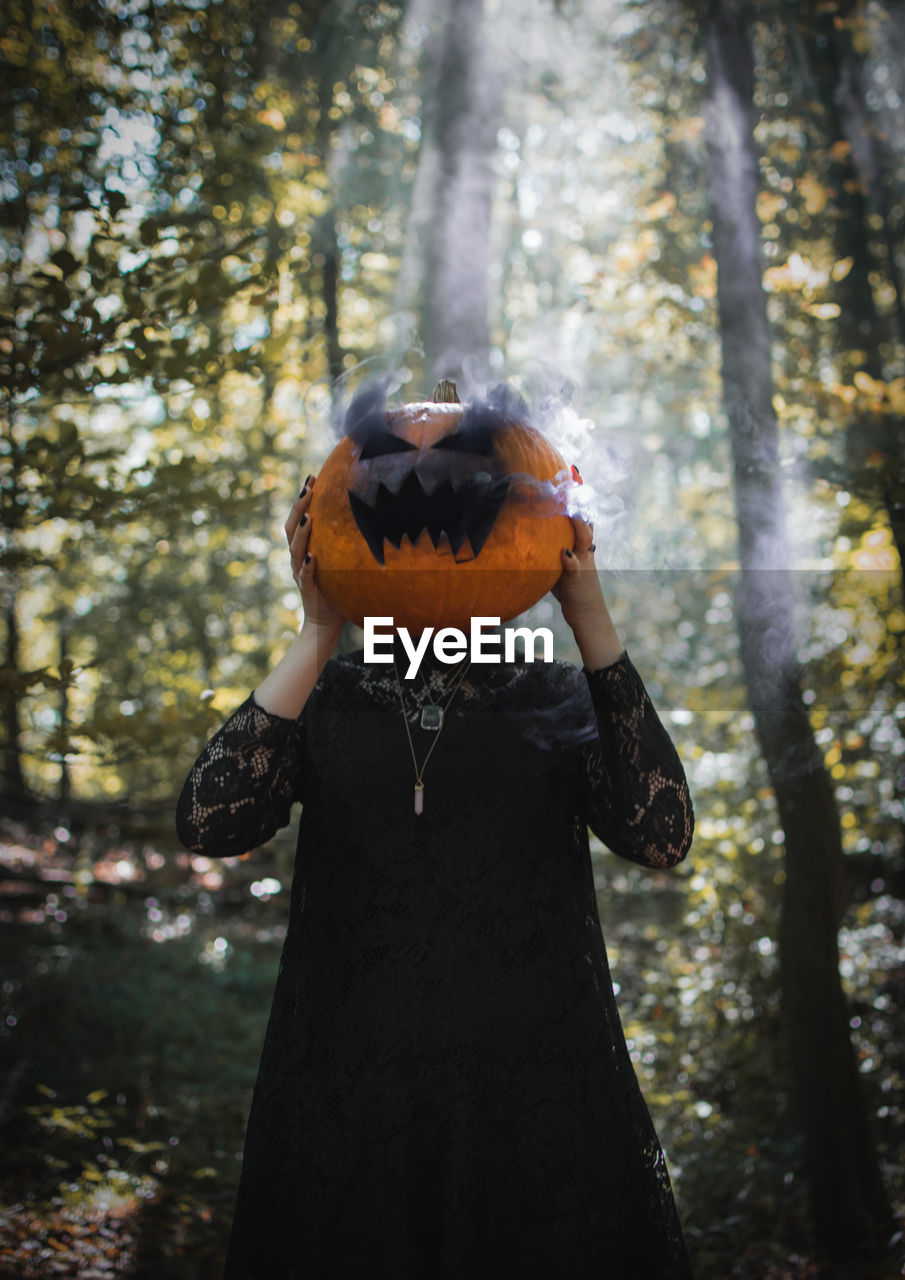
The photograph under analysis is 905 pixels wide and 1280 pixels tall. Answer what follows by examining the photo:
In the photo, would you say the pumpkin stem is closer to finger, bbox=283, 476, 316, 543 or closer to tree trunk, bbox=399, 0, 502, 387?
finger, bbox=283, 476, 316, 543

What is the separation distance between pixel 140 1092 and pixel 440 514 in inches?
166

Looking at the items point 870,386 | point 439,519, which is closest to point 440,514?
point 439,519

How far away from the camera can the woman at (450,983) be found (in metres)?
1.58

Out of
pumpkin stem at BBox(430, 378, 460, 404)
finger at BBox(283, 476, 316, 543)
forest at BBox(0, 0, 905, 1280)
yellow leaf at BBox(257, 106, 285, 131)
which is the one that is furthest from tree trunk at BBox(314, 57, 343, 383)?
finger at BBox(283, 476, 316, 543)

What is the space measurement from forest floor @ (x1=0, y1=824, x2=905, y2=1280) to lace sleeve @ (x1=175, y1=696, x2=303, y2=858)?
2.46m

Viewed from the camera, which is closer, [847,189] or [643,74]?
[847,189]

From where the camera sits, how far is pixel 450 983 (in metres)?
1.61

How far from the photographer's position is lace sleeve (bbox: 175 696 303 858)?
1.62m

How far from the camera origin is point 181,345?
2.89 metres

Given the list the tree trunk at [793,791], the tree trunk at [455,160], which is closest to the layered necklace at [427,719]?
the tree trunk at [793,791]

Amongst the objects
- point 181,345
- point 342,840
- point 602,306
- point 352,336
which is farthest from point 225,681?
point 342,840

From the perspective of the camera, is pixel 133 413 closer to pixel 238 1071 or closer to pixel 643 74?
pixel 643 74

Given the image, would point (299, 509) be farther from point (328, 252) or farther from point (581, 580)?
point (328, 252)

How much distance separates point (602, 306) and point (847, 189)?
1518 millimetres
